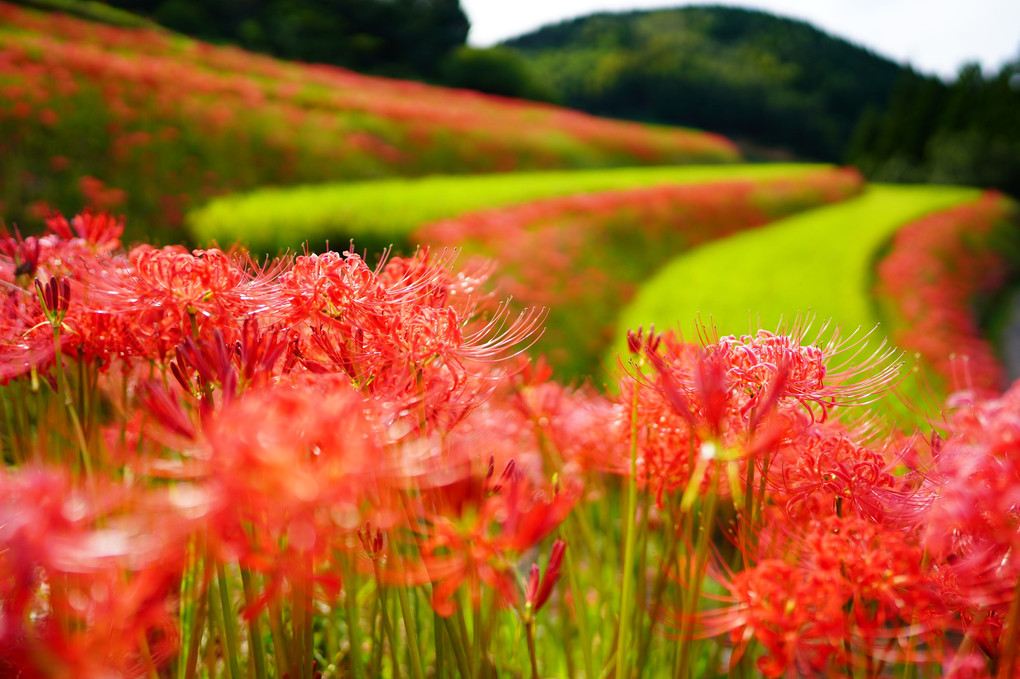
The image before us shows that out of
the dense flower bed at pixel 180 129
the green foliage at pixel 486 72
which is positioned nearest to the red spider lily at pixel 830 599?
the dense flower bed at pixel 180 129

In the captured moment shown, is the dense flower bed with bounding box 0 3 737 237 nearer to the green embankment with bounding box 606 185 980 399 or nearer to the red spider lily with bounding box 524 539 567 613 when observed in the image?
the green embankment with bounding box 606 185 980 399

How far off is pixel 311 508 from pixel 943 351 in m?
5.86

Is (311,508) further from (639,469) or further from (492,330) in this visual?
(639,469)

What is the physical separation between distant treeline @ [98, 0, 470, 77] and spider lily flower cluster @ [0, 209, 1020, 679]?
2076 centimetres

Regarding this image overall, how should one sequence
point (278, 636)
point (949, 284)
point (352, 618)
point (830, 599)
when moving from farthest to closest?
1. point (949, 284)
2. point (352, 618)
3. point (278, 636)
4. point (830, 599)

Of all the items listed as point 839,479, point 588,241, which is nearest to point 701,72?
point 588,241

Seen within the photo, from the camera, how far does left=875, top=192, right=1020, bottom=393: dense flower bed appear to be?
509 centimetres

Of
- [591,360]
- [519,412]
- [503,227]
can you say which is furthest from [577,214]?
[519,412]

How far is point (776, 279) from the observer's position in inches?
262

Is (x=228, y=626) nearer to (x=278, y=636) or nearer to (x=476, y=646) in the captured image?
(x=278, y=636)

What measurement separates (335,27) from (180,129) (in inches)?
646

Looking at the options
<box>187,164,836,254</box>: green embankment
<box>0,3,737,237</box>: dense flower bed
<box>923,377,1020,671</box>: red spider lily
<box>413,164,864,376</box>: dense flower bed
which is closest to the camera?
<box>923,377,1020,671</box>: red spider lily

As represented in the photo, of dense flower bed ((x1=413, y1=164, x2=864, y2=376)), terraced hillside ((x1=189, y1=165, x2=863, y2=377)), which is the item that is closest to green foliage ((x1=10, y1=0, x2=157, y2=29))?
terraced hillside ((x1=189, y1=165, x2=863, y2=377))

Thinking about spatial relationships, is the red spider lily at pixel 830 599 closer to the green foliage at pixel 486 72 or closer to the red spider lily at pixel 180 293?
the red spider lily at pixel 180 293
